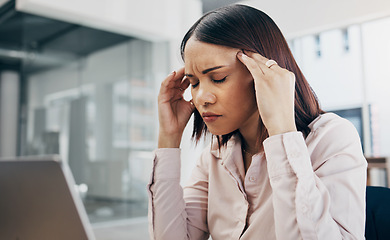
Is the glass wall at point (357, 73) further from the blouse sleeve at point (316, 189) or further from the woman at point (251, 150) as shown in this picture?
the blouse sleeve at point (316, 189)

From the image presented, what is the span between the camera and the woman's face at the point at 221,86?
3.40ft

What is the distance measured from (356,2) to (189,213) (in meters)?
2.87

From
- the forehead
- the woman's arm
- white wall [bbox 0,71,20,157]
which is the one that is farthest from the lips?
white wall [bbox 0,71,20,157]

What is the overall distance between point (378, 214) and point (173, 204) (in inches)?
22.8

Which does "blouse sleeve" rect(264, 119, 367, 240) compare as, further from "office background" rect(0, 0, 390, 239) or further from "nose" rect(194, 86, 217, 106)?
"office background" rect(0, 0, 390, 239)

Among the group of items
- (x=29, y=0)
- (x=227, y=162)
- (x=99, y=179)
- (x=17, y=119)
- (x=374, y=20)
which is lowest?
(x=99, y=179)

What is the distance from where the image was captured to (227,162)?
1202mm

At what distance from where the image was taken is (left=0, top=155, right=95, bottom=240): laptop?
0.73 meters

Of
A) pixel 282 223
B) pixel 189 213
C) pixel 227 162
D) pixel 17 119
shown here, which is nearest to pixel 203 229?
pixel 189 213

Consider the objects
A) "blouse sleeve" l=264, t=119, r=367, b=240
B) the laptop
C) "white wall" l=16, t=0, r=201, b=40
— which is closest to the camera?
the laptop

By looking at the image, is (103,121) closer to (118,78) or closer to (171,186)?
(118,78)

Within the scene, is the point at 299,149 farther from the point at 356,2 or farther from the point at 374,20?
the point at 374,20

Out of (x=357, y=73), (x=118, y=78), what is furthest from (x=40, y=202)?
(x=118, y=78)

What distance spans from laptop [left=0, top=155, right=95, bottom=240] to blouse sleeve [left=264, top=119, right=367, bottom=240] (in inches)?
16.9
